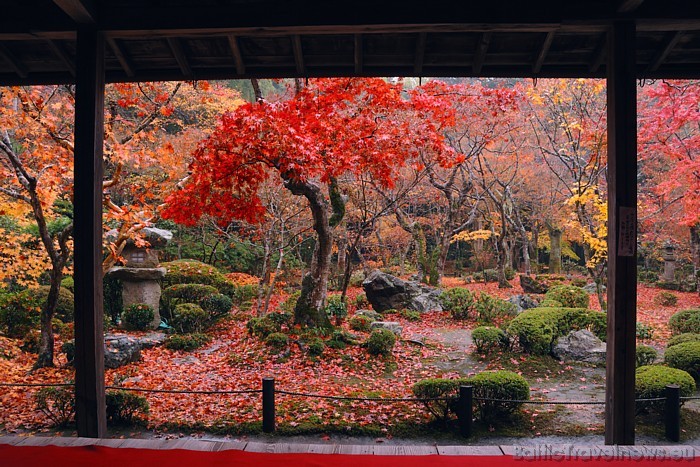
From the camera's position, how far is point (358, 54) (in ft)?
11.8

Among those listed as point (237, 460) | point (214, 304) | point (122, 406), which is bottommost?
point (122, 406)

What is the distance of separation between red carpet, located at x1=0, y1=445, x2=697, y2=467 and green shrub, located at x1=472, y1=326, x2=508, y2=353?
5.47 metres

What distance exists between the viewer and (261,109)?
22.5ft

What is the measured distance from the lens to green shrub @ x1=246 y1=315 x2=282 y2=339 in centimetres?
831

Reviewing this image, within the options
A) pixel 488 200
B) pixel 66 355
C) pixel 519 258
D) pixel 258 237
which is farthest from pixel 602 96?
pixel 66 355

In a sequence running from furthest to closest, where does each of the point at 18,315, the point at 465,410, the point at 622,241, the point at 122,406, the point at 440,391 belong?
the point at 18,315, the point at 122,406, the point at 440,391, the point at 465,410, the point at 622,241

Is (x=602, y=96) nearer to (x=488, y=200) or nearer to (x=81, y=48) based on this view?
(x=488, y=200)

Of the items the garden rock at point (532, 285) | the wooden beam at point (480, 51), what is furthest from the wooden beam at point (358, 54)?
the garden rock at point (532, 285)

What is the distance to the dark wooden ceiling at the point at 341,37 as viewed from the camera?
10.2 ft

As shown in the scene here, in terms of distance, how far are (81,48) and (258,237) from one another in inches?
331

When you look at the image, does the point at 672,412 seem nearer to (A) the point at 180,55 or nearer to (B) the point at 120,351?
(A) the point at 180,55

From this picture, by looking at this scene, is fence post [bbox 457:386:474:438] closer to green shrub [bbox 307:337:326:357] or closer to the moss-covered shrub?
green shrub [bbox 307:337:326:357]

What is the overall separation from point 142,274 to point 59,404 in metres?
3.67

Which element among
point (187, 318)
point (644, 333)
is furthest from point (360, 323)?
point (644, 333)
